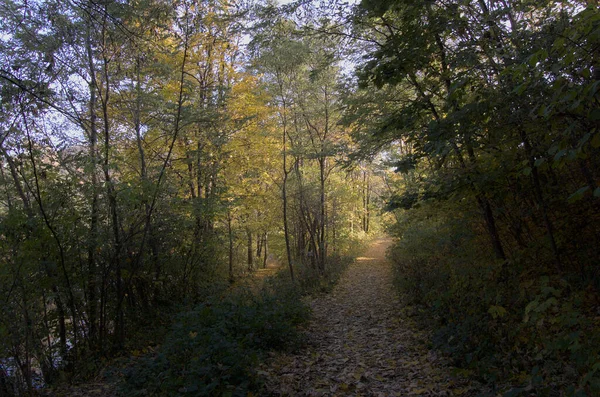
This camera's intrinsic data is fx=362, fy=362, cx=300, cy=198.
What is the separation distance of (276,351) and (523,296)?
12.4 ft

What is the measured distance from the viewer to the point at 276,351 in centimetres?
596

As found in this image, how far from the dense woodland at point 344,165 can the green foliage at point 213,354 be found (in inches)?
1.1

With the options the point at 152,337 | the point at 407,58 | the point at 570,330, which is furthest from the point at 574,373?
the point at 152,337

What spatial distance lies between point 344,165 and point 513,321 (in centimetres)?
480

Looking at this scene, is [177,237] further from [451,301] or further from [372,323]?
[451,301]

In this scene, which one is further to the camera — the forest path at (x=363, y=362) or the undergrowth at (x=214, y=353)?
the forest path at (x=363, y=362)

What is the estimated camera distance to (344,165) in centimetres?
859

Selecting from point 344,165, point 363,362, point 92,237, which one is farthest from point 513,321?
point 92,237

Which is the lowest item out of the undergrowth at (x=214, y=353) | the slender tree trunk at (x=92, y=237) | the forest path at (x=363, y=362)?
the forest path at (x=363, y=362)

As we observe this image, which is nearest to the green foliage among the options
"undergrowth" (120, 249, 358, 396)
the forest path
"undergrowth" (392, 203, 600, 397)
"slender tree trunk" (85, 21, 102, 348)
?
"undergrowth" (120, 249, 358, 396)

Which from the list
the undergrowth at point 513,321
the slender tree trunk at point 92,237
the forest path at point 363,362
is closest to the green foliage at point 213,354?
the forest path at point 363,362

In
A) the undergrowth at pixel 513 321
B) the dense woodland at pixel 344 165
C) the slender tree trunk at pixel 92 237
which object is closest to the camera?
the undergrowth at pixel 513 321

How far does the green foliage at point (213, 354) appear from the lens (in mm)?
4031

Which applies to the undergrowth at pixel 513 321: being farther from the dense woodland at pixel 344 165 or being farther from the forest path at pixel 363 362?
the forest path at pixel 363 362
